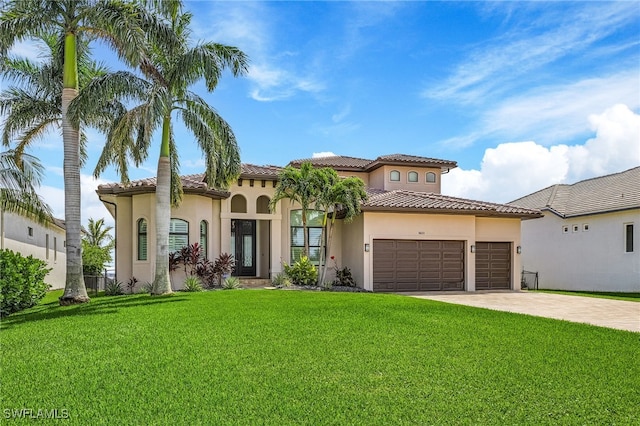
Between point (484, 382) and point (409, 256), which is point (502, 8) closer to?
point (409, 256)

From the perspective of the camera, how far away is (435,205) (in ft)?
62.2

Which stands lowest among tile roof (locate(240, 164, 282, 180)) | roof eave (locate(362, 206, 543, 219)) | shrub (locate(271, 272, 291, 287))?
shrub (locate(271, 272, 291, 287))

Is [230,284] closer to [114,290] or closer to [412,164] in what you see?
[114,290]

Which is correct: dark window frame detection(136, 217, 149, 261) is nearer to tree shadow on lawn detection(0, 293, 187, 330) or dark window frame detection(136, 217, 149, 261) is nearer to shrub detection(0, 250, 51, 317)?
tree shadow on lawn detection(0, 293, 187, 330)

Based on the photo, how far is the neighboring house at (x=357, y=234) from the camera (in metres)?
18.1

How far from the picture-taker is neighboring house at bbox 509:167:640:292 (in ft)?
69.3

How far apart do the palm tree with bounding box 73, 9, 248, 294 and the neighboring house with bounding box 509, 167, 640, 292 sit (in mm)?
18554

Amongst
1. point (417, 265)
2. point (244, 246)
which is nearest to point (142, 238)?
point (244, 246)

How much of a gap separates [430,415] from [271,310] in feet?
23.1

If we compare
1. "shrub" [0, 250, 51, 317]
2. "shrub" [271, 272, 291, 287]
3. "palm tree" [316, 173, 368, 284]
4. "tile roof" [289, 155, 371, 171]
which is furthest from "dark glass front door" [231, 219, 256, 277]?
"shrub" [0, 250, 51, 317]

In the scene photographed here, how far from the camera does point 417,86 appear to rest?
16594 mm

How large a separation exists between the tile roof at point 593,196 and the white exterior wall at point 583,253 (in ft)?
1.35

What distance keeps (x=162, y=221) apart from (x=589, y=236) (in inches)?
826

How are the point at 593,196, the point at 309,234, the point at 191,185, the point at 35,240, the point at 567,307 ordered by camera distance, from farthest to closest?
1. the point at 593,196
2. the point at 35,240
3. the point at 309,234
4. the point at 191,185
5. the point at 567,307
